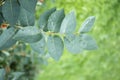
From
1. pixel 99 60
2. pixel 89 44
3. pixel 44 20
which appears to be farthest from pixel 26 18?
pixel 99 60

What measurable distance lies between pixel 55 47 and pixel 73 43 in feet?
0.19

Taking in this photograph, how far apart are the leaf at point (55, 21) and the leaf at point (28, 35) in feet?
0.17

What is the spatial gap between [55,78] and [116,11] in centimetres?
106

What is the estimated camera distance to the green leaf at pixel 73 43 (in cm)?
96

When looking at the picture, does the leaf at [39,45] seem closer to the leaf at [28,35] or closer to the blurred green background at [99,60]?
the leaf at [28,35]

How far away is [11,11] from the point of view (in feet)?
3.00

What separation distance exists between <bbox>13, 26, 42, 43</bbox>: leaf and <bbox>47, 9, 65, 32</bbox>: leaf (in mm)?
52

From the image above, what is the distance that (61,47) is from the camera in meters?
0.95

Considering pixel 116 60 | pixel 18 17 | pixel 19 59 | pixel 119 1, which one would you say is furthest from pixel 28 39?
pixel 116 60

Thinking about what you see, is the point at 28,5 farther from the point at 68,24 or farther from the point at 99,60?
the point at 99,60

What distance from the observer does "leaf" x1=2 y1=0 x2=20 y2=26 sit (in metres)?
0.91

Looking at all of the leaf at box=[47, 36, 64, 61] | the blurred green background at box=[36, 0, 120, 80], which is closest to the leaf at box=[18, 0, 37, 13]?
the leaf at box=[47, 36, 64, 61]

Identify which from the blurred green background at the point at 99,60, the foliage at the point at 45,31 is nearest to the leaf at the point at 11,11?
the foliage at the point at 45,31

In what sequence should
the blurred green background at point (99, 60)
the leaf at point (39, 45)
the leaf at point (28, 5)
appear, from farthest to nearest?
the blurred green background at point (99, 60) < the leaf at point (39, 45) < the leaf at point (28, 5)
